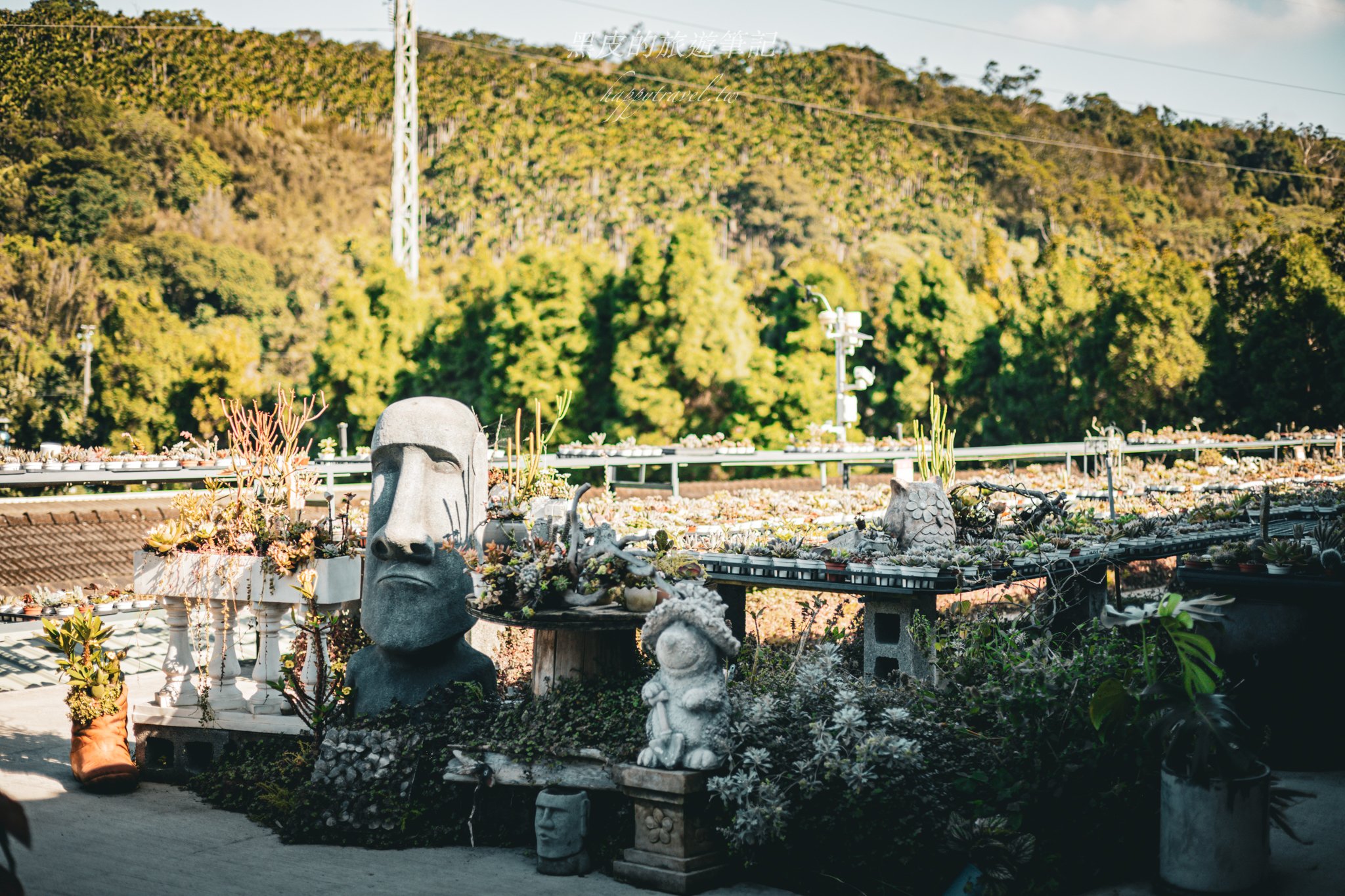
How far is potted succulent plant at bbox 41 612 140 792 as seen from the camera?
6.75m

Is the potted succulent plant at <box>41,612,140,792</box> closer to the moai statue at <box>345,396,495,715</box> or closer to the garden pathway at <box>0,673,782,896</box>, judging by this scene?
the garden pathway at <box>0,673,782,896</box>

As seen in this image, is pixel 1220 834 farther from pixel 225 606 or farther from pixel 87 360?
pixel 87 360

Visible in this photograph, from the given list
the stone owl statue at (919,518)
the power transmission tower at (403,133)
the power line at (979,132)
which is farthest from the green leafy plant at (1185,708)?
the power line at (979,132)

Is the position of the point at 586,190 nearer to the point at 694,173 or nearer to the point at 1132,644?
the point at 694,173

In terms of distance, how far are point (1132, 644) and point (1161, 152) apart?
6679 cm

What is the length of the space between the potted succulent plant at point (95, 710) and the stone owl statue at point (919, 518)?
4.55 meters

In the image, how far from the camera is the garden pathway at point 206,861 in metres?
5.22

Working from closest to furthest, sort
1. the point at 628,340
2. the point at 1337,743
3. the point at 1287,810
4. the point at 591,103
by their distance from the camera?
the point at 1287,810
the point at 1337,743
the point at 628,340
the point at 591,103

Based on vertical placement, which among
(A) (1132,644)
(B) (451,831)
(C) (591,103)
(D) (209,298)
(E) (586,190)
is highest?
(C) (591,103)

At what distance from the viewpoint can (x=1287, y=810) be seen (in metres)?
5.88

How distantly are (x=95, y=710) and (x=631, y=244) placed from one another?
1890 inches

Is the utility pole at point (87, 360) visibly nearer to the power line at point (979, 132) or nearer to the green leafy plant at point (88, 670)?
the green leafy plant at point (88, 670)

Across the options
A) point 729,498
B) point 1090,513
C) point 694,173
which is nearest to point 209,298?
point 694,173

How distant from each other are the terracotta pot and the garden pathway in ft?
0.27
